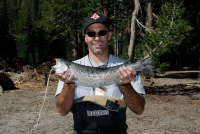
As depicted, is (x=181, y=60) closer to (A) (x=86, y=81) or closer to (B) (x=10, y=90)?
(B) (x=10, y=90)

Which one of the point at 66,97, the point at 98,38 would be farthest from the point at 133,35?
the point at 66,97

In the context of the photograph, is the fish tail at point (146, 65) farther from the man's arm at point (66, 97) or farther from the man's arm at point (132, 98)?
the man's arm at point (66, 97)

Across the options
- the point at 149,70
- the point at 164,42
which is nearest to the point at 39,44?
the point at 164,42

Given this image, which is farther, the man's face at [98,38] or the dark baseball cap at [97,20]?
the dark baseball cap at [97,20]

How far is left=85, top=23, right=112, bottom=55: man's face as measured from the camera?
3.84 m

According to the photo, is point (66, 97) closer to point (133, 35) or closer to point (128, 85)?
point (128, 85)

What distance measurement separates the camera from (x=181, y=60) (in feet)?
173

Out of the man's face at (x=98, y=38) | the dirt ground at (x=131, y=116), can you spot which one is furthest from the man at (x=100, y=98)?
the dirt ground at (x=131, y=116)

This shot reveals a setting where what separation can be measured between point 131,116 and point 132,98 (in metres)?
8.77

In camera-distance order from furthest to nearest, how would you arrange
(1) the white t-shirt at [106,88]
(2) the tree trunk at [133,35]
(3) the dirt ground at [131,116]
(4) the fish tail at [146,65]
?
1. (2) the tree trunk at [133,35]
2. (3) the dirt ground at [131,116]
3. (4) the fish tail at [146,65]
4. (1) the white t-shirt at [106,88]

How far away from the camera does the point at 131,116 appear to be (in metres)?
12.3

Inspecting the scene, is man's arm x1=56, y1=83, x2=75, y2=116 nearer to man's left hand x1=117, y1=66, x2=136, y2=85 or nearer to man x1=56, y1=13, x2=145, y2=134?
man x1=56, y1=13, x2=145, y2=134

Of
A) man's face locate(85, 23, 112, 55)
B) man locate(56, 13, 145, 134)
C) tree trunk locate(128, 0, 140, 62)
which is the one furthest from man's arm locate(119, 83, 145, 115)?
tree trunk locate(128, 0, 140, 62)

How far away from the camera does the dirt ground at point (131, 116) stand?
1051 cm
